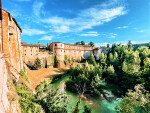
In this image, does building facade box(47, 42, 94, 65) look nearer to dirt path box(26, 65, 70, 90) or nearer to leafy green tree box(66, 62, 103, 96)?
dirt path box(26, 65, 70, 90)

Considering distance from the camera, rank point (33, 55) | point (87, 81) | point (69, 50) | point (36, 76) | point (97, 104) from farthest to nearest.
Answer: point (69, 50) → point (33, 55) → point (36, 76) → point (87, 81) → point (97, 104)

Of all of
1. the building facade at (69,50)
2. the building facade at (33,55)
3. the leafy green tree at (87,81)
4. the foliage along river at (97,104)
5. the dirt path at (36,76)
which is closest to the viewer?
the foliage along river at (97,104)

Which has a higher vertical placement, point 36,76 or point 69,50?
point 69,50

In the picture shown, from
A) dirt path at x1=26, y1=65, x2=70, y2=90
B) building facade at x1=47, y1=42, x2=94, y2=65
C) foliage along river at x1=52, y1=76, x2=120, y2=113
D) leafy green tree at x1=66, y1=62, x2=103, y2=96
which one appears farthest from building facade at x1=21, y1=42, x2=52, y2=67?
foliage along river at x1=52, y1=76, x2=120, y2=113

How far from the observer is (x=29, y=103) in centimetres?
788

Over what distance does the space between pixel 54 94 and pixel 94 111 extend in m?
7.07

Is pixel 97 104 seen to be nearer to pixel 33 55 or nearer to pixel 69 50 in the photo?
pixel 33 55

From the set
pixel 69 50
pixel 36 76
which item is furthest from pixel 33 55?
pixel 69 50

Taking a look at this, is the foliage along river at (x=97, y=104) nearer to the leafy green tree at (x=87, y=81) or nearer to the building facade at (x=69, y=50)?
the leafy green tree at (x=87, y=81)

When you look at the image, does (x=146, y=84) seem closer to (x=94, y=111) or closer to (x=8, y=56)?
(x=94, y=111)

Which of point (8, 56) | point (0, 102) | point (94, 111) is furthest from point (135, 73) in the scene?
point (8, 56)

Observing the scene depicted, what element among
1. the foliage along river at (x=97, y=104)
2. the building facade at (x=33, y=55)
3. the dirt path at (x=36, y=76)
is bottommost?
the foliage along river at (x=97, y=104)

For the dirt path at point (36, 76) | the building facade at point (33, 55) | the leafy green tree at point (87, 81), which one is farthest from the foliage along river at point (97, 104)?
the building facade at point (33, 55)

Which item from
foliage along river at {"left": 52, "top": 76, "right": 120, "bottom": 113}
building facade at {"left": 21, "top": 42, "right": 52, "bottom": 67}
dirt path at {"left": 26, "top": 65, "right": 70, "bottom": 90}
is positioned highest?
building facade at {"left": 21, "top": 42, "right": 52, "bottom": 67}
